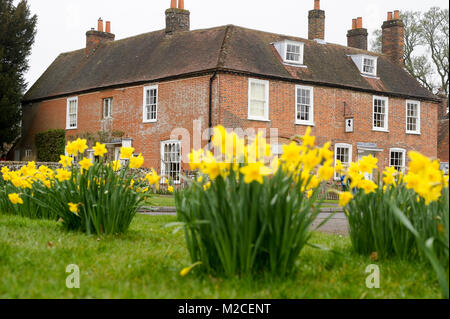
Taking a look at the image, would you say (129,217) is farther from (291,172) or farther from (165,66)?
(165,66)

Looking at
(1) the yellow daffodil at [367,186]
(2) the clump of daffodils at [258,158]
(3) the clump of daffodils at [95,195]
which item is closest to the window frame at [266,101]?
(3) the clump of daffodils at [95,195]

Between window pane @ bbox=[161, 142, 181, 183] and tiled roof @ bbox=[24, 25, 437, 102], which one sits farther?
window pane @ bbox=[161, 142, 181, 183]

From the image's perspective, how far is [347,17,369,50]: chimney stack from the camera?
3094 centimetres

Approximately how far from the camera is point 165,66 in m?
24.5

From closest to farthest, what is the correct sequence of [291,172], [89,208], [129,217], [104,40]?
[291,172] → [89,208] → [129,217] → [104,40]

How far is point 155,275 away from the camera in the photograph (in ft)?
14.4

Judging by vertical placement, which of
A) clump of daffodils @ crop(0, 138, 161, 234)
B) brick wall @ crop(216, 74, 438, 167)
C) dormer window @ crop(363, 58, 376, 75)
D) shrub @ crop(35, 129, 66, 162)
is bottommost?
clump of daffodils @ crop(0, 138, 161, 234)

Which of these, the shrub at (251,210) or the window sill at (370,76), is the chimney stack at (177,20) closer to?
the window sill at (370,76)

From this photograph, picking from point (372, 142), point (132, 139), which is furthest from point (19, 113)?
point (372, 142)

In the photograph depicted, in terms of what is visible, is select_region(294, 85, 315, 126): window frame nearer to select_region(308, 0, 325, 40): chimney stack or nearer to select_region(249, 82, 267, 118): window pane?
select_region(249, 82, 267, 118): window pane

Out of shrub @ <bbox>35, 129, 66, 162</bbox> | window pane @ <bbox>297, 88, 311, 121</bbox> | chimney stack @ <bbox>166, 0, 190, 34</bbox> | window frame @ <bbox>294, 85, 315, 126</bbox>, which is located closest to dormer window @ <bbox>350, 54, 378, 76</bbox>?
window frame @ <bbox>294, 85, 315, 126</bbox>

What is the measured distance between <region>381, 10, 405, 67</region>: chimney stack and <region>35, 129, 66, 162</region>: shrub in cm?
1844

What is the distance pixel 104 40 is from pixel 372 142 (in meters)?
16.2

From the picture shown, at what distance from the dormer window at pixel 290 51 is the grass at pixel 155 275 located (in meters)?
19.8
